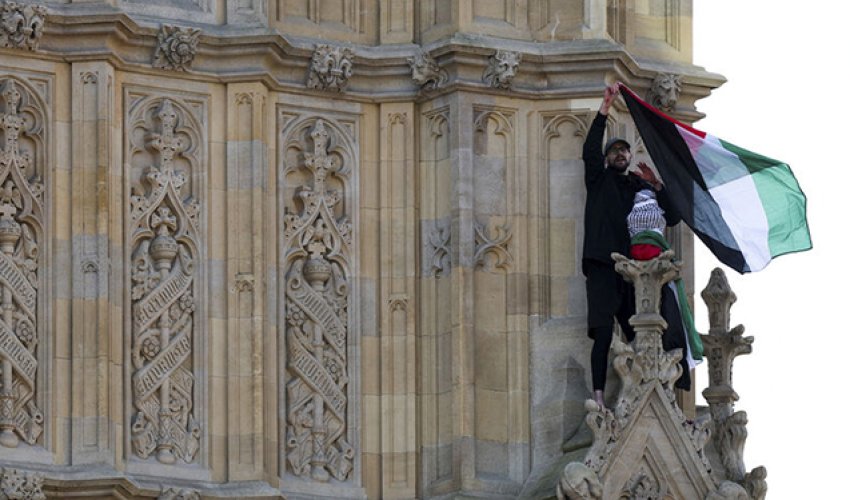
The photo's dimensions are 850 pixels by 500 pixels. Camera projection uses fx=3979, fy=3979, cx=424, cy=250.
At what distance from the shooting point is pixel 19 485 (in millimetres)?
26875

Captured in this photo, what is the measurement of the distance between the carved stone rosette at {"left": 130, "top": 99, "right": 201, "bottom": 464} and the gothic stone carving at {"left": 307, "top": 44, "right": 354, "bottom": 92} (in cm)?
113

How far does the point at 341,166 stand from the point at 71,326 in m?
2.57

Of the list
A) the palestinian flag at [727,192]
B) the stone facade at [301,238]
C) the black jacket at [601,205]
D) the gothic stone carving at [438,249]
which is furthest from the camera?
the palestinian flag at [727,192]

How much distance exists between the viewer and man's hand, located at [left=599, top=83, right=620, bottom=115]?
28.3 meters

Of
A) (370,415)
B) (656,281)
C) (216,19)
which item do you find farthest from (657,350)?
(216,19)

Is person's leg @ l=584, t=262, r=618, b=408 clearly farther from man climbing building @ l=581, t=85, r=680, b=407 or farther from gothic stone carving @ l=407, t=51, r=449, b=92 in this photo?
gothic stone carving @ l=407, t=51, r=449, b=92

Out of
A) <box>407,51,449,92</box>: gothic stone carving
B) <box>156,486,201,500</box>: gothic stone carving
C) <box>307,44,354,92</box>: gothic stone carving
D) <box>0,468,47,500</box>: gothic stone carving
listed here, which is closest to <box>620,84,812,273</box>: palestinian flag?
<box>407,51,449,92</box>: gothic stone carving

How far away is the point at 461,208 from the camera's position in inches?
1121

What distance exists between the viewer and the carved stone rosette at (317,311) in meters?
28.5

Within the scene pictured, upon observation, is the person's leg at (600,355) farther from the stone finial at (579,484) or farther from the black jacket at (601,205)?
the stone finial at (579,484)

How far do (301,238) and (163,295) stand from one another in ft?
3.92

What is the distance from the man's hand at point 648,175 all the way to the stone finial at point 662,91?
2.16 feet

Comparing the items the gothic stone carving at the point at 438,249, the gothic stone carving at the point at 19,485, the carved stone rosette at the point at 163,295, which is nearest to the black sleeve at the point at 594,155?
the gothic stone carving at the point at 438,249

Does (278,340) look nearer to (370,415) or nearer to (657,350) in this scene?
(370,415)
